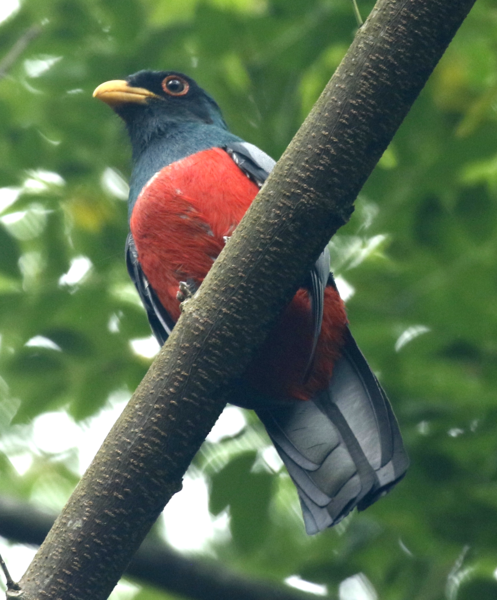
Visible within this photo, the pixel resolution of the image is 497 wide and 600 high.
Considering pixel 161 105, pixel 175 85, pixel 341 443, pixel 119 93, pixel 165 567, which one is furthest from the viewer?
pixel 161 105

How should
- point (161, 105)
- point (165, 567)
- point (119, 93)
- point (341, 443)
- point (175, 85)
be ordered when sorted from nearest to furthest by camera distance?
point (341, 443) < point (165, 567) < point (119, 93) < point (175, 85) < point (161, 105)

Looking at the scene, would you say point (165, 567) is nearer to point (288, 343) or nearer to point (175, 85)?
point (288, 343)

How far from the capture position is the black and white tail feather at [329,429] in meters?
3.40

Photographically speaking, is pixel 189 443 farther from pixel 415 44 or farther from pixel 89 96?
pixel 89 96

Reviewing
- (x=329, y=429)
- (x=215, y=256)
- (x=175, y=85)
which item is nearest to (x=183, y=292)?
(x=215, y=256)

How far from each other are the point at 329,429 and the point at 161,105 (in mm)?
2294

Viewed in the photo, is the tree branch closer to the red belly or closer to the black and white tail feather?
the black and white tail feather

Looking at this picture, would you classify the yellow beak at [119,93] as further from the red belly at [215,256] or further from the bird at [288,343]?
the red belly at [215,256]

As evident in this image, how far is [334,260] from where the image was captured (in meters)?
3.95

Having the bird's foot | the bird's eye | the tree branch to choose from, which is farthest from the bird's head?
the tree branch

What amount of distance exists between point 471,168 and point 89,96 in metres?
2.02

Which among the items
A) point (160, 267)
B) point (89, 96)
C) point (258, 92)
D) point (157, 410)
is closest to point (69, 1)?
point (89, 96)

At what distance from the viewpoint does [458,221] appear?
A: 12.2 feet

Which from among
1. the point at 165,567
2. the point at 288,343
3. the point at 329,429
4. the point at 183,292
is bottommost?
the point at 165,567
